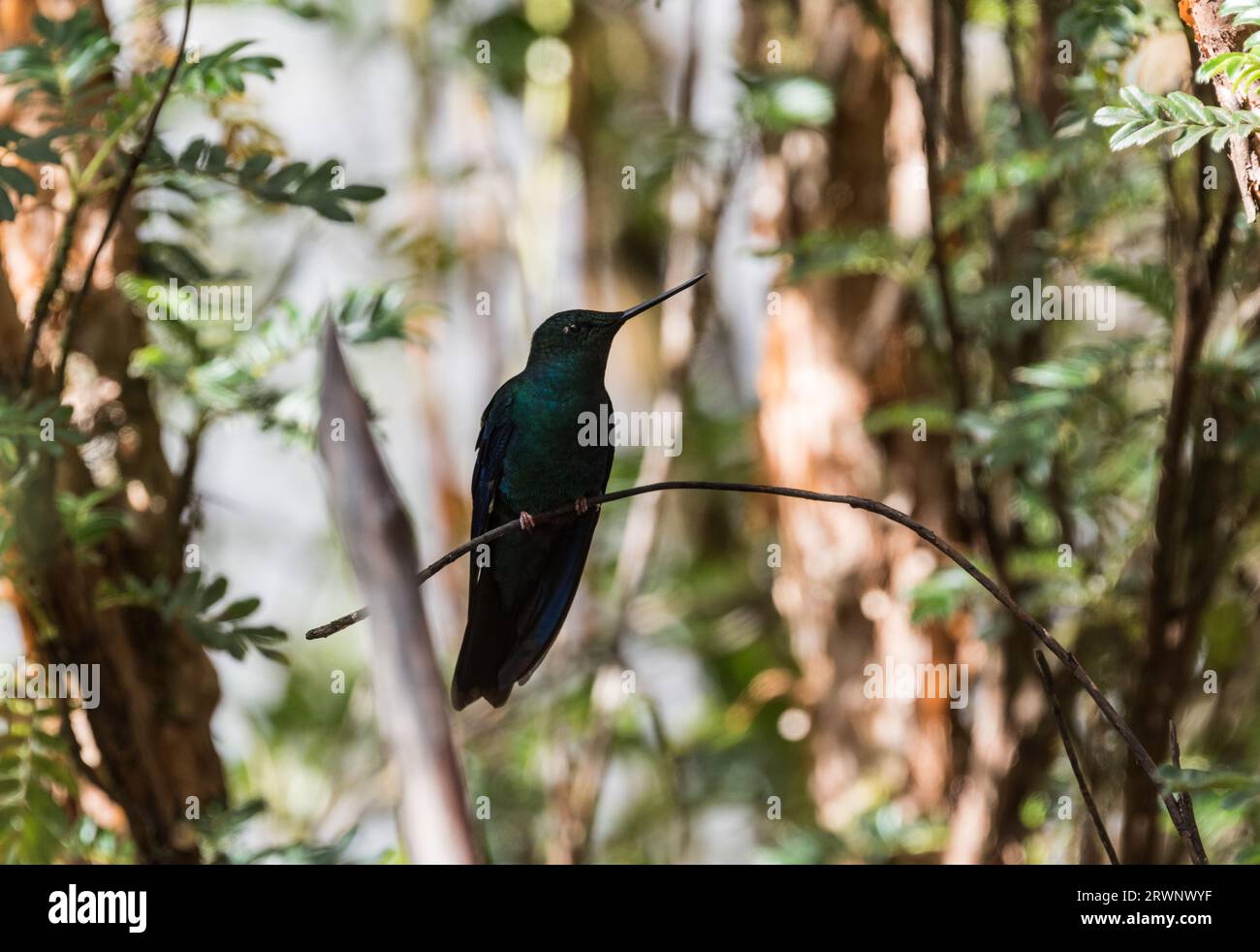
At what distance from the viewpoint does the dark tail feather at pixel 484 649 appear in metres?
1.49

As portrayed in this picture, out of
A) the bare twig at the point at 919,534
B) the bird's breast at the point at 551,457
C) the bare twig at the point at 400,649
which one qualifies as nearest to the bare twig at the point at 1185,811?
the bare twig at the point at 919,534

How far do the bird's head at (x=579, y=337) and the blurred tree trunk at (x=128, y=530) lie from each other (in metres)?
1.28

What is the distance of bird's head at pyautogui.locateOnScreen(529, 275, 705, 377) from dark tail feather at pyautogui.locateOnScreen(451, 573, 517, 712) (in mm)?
370

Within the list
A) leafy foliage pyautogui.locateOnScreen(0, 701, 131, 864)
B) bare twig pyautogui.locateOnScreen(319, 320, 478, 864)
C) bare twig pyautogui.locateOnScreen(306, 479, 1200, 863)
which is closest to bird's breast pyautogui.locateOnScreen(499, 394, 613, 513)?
bare twig pyautogui.locateOnScreen(306, 479, 1200, 863)

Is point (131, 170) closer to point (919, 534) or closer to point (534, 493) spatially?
point (534, 493)

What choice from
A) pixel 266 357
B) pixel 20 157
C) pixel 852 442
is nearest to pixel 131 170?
pixel 20 157

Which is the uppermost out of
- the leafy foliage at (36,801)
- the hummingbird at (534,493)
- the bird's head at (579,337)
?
the bird's head at (579,337)

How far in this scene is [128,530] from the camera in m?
2.74

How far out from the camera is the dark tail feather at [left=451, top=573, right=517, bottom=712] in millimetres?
1491

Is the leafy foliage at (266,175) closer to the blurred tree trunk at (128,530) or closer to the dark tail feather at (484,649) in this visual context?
the blurred tree trunk at (128,530)

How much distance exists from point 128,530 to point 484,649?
1558 millimetres

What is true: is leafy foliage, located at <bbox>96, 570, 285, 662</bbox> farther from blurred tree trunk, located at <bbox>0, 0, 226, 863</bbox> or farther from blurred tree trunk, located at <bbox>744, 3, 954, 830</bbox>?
blurred tree trunk, located at <bbox>744, 3, 954, 830</bbox>

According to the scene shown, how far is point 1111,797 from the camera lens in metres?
3.44
